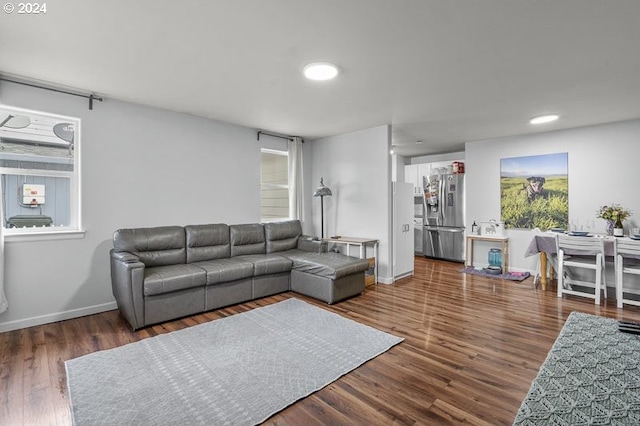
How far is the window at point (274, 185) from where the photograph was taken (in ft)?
18.3

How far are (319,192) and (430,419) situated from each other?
3.73m

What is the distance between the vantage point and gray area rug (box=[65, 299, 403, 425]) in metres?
1.82

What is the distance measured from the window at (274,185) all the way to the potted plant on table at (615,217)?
5.05m

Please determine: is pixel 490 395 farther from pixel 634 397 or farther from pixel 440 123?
pixel 440 123

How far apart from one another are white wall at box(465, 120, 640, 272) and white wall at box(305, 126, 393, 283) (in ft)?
7.87

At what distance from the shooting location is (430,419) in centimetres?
177

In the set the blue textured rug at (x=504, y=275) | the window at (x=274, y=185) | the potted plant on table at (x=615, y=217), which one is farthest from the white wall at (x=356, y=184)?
the potted plant on table at (x=615, y=217)

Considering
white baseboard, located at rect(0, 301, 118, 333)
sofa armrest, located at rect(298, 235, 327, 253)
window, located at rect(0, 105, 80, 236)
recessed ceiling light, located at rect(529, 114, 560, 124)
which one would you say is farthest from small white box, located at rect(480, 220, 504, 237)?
window, located at rect(0, 105, 80, 236)

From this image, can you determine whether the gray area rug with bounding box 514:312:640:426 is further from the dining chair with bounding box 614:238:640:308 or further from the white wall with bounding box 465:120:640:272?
the white wall with bounding box 465:120:640:272

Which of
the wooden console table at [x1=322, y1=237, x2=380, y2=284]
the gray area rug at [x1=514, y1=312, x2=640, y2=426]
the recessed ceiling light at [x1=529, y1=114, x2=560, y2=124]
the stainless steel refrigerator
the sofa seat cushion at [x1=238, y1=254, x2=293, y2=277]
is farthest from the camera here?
the stainless steel refrigerator

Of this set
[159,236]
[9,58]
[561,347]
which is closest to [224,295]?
[159,236]

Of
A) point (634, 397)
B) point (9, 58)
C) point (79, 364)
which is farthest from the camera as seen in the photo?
point (9, 58)

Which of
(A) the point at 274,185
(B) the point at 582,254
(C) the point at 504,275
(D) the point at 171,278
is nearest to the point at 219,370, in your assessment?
(D) the point at 171,278

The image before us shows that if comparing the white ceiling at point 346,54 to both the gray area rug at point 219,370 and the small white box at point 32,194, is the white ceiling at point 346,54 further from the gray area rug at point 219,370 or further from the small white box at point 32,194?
the gray area rug at point 219,370
